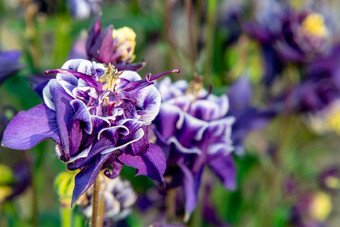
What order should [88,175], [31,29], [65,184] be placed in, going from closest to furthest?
[88,175] < [65,184] < [31,29]

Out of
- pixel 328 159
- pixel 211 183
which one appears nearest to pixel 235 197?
pixel 211 183

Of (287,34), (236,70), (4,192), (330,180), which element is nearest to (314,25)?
(287,34)

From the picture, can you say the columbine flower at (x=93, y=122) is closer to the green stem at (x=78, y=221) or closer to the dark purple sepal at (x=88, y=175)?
the dark purple sepal at (x=88, y=175)

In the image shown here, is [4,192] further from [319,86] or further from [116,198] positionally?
[319,86]

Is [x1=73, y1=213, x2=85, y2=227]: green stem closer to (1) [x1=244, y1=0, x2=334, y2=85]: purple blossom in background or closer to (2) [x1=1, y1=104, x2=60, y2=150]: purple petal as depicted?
(2) [x1=1, y1=104, x2=60, y2=150]: purple petal

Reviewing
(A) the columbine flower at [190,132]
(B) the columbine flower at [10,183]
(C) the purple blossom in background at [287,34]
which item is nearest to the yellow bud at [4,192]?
(B) the columbine flower at [10,183]

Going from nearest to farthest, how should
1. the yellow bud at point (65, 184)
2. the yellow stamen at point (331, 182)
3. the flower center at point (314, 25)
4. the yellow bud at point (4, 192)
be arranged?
the yellow bud at point (65, 184) < the yellow bud at point (4, 192) < the flower center at point (314, 25) < the yellow stamen at point (331, 182)
